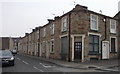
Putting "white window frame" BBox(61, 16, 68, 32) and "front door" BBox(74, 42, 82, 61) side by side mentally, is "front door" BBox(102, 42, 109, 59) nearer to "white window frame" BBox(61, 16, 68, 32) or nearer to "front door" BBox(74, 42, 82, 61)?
"front door" BBox(74, 42, 82, 61)

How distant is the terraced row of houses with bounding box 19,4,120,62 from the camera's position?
25.9m

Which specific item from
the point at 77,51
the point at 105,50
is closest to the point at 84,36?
the point at 77,51

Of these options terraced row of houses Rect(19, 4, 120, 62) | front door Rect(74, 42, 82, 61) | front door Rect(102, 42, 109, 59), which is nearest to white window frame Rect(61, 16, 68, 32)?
terraced row of houses Rect(19, 4, 120, 62)

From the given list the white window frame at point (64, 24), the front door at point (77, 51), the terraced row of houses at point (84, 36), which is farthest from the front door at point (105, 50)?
the white window frame at point (64, 24)

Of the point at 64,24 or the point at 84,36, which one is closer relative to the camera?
the point at 84,36

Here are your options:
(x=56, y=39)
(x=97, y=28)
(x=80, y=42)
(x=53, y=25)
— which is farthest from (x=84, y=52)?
(x=53, y=25)

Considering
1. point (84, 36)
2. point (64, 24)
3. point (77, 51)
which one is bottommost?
point (77, 51)

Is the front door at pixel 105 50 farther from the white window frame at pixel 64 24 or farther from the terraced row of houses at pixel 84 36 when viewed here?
the white window frame at pixel 64 24

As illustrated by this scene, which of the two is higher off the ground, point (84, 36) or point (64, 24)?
point (64, 24)

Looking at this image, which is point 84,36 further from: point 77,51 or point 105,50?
point 105,50

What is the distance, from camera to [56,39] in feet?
102

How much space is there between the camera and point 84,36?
84.2ft

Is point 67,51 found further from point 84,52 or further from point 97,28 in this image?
point 97,28

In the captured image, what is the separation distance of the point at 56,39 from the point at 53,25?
9.24ft
